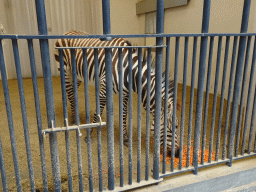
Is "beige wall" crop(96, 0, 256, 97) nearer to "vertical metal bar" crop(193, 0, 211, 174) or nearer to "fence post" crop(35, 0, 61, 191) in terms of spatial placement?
"vertical metal bar" crop(193, 0, 211, 174)

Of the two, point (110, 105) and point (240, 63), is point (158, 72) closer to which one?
point (110, 105)

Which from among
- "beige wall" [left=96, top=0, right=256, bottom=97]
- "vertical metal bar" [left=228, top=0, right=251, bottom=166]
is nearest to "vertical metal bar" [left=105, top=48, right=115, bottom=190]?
"vertical metal bar" [left=228, top=0, right=251, bottom=166]

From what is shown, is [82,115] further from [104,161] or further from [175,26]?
[175,26]

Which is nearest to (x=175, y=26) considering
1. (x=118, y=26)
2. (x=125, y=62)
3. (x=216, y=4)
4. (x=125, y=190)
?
(x=216, y=4)

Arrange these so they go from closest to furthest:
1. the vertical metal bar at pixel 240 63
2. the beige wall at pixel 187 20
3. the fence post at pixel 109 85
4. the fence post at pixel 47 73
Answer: the fence post at pixel 47 73 → the fence post at pixel 109 85 → the vertical metal bar at pixel 240 63 → the beige wall at pixel 187 20

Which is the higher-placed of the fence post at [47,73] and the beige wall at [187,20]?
the beige wall at [187,20]

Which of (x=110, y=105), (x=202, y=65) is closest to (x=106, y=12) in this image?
(x=110, y=105)

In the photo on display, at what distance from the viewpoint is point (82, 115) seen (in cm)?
388

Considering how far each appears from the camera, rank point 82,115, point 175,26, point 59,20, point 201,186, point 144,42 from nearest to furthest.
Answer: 1. point 201,186
2. point 82,115
3. point 175,26
4. point 59,20
5. point 144,42

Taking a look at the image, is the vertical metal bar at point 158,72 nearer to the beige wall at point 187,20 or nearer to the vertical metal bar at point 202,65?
the vertical metal bar at point 202,65

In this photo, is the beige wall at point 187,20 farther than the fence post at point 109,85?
Yes

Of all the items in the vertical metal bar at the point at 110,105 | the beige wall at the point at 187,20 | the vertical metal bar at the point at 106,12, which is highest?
the beige wall at the point at 187,20

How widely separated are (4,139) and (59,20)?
4682mm

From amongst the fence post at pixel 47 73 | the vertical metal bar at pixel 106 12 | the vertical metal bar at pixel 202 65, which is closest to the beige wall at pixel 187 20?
the vertical metal bar at pixel 202 65
